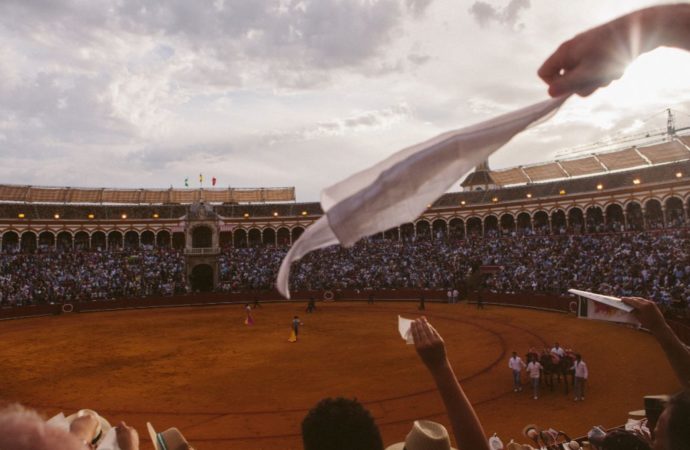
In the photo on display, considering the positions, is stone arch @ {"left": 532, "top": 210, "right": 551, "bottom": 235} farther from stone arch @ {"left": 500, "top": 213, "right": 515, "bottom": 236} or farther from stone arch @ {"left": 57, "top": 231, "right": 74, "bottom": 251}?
stone arch @ {"left": 57, "top": 231, "right": 74, "bottom": 251}

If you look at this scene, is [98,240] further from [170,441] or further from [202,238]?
[170,441]

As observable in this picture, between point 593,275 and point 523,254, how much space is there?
10.4m

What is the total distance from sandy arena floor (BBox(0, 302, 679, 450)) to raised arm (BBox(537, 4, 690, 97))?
415 inches

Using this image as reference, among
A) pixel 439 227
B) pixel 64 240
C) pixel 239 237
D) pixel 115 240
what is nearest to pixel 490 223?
pixel 439 227

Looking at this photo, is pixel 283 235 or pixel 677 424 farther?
pixel 283 235

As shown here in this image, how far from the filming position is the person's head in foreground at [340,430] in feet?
6.91

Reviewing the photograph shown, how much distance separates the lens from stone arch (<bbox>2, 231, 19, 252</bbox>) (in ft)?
170


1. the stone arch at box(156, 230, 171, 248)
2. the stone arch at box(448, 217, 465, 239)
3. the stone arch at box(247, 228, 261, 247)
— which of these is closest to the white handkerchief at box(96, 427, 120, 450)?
the stone arch at box(448, 217, 465, 239)

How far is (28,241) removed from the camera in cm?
5378

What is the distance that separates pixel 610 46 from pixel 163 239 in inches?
2511

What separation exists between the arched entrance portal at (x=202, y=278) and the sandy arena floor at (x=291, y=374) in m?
22.3

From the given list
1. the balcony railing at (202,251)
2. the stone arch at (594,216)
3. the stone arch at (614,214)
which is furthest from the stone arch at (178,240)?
the stone arch at (614,214)

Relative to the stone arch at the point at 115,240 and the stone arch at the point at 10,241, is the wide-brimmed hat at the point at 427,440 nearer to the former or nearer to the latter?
the stone arch at the point at 10,241

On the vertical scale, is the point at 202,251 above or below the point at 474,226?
below
